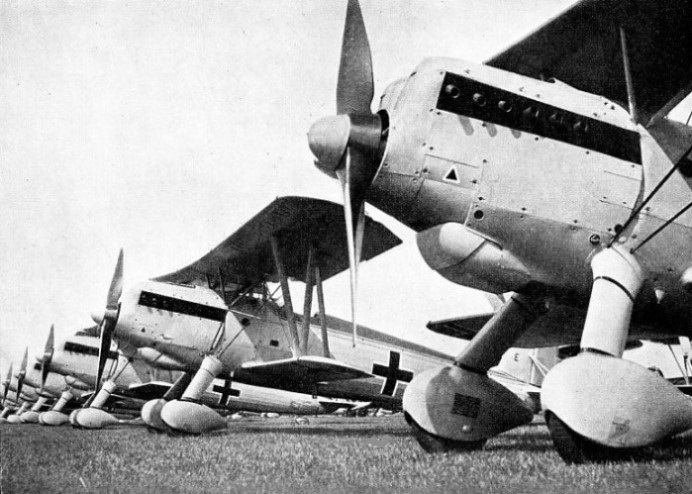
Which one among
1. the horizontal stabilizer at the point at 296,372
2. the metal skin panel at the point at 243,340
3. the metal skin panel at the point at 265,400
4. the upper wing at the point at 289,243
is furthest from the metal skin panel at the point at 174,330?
the metal skin panel at the point at 265,400

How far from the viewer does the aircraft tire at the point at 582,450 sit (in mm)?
3217

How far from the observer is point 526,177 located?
4070 mm

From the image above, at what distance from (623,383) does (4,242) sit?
191 inches

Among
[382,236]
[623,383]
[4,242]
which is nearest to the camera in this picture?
[623,383]

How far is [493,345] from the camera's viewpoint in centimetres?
512

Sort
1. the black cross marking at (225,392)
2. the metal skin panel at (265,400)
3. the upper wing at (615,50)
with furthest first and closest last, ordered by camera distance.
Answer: the metal skin panel at (265,400) → the black cross marking at (225,392) → the upper wing at (615,50)

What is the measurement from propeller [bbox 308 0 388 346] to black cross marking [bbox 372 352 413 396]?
8.24 meters

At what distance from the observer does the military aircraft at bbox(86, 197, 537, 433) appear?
9.07 metres

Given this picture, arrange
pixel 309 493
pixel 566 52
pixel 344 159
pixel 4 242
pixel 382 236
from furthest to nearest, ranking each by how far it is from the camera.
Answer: pixel 382 236, pixel 566 52, pixel 4 242, pixel 344 159, pixel 309 493

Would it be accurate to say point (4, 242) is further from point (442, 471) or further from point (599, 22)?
point (599, 22)

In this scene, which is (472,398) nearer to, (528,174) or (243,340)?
(528,174)

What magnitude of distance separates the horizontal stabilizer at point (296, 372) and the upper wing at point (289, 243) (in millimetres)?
1839

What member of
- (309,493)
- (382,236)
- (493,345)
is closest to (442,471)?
(309,493)

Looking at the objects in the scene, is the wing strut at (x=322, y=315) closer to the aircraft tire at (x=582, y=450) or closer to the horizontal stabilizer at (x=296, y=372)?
the horizontal stabilizer at (x=296, y=372)
